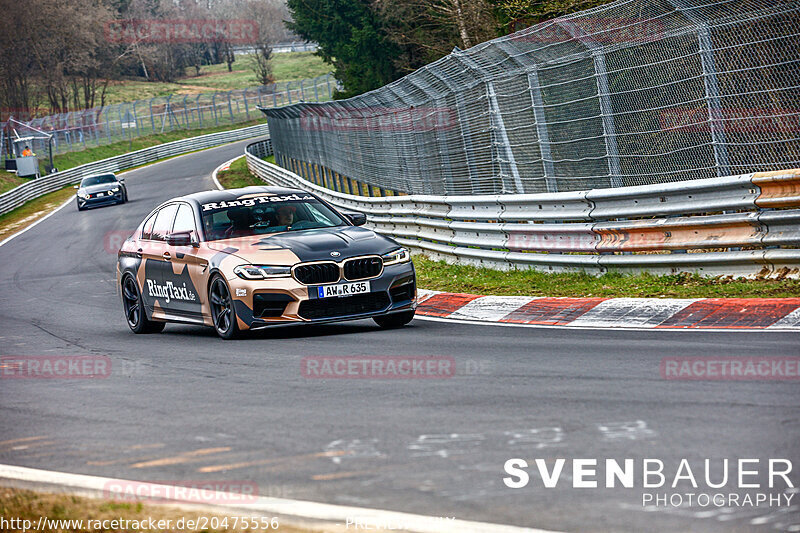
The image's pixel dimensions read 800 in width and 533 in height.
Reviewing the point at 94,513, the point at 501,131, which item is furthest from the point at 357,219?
the point at 94,513

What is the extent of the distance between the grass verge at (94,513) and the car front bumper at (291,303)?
16.0 feet

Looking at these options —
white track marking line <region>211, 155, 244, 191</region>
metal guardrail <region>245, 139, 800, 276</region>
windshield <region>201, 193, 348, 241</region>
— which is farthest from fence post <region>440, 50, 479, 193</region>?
white track marking line <region>211, 155, 244, 191</region>

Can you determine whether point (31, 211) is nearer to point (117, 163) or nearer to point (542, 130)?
point (117, 163)

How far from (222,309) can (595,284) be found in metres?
4.09

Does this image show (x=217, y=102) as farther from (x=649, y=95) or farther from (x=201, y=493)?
(x=201, y=493)

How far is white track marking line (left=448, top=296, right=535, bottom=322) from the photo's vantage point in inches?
429

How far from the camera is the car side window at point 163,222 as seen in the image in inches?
468

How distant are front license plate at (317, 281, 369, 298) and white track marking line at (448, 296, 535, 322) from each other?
140cm

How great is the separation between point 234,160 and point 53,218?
18.2 m

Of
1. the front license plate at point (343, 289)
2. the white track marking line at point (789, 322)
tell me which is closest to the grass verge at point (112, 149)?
the front license plate at point (343, 289)

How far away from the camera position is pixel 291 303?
9898 mm

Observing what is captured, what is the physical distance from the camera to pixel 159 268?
38.4 feet

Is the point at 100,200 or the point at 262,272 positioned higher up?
the point at 262,272

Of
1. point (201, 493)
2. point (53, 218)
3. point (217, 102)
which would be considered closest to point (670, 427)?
point (201, 493)
